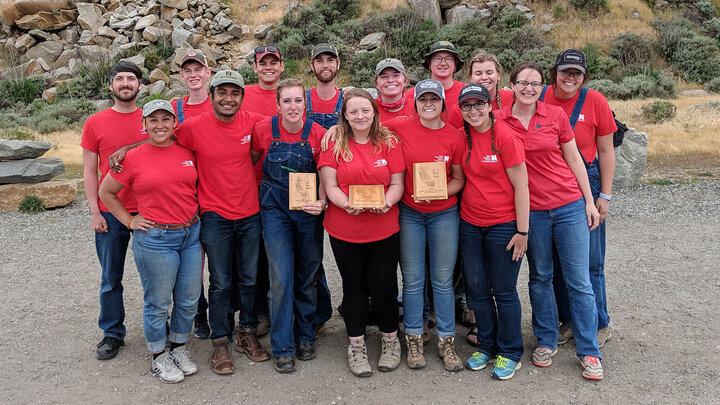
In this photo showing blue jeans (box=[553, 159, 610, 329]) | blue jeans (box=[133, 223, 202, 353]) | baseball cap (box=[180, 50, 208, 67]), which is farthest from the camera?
baseball cap (box=[180, 50, 208, 67])

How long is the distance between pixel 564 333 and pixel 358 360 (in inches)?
72.6

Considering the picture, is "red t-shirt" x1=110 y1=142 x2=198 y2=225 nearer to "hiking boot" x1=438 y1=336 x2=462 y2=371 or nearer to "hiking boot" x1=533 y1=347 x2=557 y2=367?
"hiking boot" x1=438 y1=336 x2=462 y2=371

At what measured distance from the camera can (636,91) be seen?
21.3 meters

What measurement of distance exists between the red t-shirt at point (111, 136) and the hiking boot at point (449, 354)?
2.71m

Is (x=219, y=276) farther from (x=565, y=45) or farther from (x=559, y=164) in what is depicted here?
(x=565, y=45)

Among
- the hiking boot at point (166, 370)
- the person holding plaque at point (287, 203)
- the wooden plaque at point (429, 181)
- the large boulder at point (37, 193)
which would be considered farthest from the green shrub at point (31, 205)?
the wooden plaque at point (429, 181)

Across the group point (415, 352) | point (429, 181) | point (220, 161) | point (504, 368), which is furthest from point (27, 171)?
point (504, 368)

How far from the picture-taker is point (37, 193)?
33.5 feet

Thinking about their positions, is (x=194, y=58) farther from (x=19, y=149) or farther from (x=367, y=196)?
(x=19, y=149)

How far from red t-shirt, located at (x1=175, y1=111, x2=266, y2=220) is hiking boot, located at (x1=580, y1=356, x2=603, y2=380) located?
286cm

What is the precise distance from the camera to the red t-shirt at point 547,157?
391cm

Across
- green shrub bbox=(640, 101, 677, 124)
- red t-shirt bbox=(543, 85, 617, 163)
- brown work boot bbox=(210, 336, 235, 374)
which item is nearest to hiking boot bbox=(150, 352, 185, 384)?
brown work boot bbox=(210, 336, 235, 374)

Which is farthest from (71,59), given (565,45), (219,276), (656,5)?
(656,5)

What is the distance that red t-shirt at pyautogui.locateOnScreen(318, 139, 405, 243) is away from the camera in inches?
154
